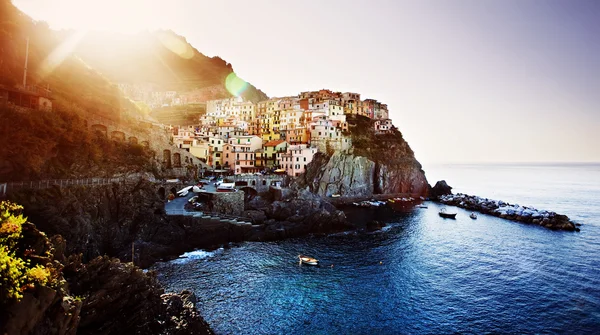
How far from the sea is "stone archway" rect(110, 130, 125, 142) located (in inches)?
1024

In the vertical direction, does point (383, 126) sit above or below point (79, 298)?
above

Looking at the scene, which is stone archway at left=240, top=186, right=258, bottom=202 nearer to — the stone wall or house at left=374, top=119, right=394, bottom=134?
the stone wall

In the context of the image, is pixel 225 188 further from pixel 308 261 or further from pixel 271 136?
pixel 271 136

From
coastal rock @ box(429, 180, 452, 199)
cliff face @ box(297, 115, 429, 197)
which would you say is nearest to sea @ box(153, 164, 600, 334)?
cliff face @ box(297, 115, 429, 197)

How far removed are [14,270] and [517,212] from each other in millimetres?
81228

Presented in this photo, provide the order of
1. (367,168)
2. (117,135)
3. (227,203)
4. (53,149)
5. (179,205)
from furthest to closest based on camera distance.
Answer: (367,168) → (227,203) → (117,135) → (179,205) → (53,149)

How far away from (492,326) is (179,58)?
169344mm

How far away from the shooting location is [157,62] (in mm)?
152750

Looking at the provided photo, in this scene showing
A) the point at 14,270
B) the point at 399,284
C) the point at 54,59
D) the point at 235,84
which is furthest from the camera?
the point at 235,84

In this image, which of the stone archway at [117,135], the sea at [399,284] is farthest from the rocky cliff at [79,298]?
the stone archway at [117,135]

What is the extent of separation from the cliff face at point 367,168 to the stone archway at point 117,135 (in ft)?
134

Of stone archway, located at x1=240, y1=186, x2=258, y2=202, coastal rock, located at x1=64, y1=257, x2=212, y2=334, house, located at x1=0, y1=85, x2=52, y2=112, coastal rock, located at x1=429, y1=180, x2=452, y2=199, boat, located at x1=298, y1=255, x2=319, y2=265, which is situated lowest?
boat, located at x1=298, y1=255, x2=319, y2=265

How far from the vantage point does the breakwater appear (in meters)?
59.1

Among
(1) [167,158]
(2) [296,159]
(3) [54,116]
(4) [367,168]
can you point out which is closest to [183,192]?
(1) [167,158]
